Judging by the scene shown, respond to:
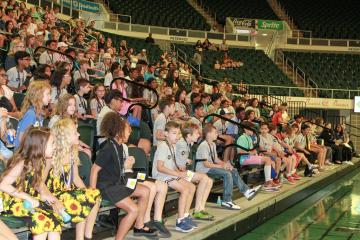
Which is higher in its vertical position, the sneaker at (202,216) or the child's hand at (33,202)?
the child's hand at (33,202)

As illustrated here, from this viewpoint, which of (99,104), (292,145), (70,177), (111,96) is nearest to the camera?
(70,177)

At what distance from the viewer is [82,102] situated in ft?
23.5

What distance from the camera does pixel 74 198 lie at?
4238 mm

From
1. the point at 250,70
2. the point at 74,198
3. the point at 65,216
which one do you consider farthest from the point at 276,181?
the point at 250,70

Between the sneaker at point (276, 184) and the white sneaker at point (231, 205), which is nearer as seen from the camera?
the white sneaker at point (231, 205)

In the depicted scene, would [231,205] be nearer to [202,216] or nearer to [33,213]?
[202,216]

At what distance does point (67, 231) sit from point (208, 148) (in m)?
2.72

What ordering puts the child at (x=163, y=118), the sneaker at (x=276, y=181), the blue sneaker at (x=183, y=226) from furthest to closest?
1. the sneaker at (x=276, y=181)
2. the child at (x=163, y=118)
3. the blue sneaker at (x=183, y=226)

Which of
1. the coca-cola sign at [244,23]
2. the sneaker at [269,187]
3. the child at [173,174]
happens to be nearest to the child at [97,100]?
the child at [173,174]

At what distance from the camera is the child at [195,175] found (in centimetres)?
648

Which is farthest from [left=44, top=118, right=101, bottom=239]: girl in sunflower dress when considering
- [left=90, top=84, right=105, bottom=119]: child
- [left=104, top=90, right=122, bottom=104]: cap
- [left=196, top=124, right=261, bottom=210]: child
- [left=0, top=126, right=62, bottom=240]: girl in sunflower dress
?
[left=196, top=124, right=261, bottom=210]: child

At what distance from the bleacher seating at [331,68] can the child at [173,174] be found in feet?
55.7

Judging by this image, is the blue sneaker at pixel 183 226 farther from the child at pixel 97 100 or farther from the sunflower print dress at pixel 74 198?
the child at pixel 97 100

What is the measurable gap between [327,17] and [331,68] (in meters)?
4.92
